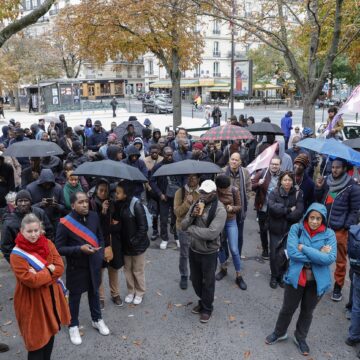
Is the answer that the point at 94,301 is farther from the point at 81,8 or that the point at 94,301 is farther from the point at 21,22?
the point at 81,8

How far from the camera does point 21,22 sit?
6238mm

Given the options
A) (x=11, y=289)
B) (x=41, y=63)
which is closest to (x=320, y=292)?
(x=11, y=289)

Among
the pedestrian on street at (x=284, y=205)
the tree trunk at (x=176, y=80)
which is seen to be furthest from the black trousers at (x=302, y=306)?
the tree trunk at (x=176, y=80)

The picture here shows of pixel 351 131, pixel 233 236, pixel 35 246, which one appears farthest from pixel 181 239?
pixel 351 131

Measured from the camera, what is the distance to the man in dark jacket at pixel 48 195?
548 centimetres

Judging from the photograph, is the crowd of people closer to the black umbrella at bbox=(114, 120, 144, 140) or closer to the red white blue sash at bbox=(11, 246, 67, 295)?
the red white blue sash at bbox=(11, 246, 67, 295)

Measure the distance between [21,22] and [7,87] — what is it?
32200 mm

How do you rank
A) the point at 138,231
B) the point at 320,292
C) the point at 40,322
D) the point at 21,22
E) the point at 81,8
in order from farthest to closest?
the point at 81,8 → the point at 21,22 → the point at 138,231 → the point at 320,292 → the point at 40,322

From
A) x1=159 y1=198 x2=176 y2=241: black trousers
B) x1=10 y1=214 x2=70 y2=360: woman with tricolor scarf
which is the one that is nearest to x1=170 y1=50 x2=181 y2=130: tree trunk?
x1=159 y1=198 x2=176 y2=241: black trousers

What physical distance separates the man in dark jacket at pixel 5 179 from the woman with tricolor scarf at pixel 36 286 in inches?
157

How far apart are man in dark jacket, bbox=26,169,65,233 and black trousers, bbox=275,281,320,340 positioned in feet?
10.6

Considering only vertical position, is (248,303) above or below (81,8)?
Answer: below

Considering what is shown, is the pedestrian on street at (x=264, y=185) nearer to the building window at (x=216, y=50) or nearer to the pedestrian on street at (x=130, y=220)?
the pedestrian on street at (x=130, y=220)

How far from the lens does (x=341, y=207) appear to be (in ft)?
16.5
